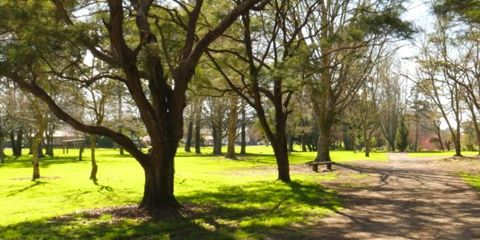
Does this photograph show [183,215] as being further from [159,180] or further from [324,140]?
[324,140]

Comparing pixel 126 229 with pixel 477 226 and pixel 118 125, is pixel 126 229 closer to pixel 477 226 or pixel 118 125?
pixel 477 226

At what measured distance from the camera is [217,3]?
2022cm

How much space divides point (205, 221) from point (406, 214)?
4.74 meters

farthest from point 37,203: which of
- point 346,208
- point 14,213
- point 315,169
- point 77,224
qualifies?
point 315,169

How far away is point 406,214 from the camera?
1273cm

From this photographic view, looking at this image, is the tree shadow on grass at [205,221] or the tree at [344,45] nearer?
the tree shadow on grass at [205,221]

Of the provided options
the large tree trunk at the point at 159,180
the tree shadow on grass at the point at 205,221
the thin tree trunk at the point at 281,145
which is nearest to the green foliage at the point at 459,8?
the tree shadow on grass at the point at 205,221

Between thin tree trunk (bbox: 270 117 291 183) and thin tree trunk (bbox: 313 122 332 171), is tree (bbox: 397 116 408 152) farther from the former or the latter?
thin tree trunk (bbox: 270 117 291 183)

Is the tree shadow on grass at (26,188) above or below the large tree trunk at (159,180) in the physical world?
below

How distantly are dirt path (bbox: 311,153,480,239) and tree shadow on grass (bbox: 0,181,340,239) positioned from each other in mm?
716

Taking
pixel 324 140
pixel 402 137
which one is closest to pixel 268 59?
pixel 324 140

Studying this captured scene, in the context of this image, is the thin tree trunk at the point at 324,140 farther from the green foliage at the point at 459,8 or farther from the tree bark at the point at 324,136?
the green foliage at the point at 459,8

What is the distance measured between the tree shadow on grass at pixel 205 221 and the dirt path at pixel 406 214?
716 millimetres

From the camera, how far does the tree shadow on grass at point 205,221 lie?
35.5 ft
